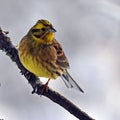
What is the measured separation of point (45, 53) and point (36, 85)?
13.6 inches

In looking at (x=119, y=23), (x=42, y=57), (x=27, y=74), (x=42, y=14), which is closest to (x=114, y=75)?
(x=119, y=23)

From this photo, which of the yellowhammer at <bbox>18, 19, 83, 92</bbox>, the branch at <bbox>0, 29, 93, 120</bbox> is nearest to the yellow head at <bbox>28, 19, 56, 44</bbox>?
the yellowhammer at <bbox>18, 19, 83, 92</bbox>

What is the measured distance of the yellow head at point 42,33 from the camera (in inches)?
82.7

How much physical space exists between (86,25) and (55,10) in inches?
12.8

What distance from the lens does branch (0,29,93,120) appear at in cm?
181

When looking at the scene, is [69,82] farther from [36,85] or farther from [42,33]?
[42,33]

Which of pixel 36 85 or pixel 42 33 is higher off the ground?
pixel 42 33

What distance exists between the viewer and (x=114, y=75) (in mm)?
5168

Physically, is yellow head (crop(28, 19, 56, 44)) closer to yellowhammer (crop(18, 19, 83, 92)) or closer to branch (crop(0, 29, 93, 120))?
yellowhammer (crop(18, 19, 83, 92))

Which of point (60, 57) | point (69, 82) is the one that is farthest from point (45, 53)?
point (69, 82)

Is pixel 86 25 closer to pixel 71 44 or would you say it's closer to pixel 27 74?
pixel 71 44

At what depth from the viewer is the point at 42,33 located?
229cm

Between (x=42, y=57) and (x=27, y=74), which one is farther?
(x=42, y=57)

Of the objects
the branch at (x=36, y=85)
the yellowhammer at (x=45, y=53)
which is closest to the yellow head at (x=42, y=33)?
the yellowhammer at (x=45, y=53)
